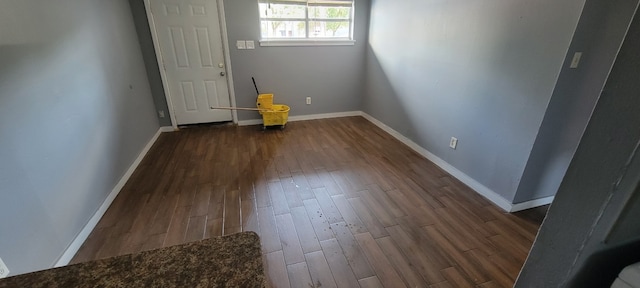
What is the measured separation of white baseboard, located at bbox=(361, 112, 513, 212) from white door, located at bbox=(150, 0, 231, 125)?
2.67 metres

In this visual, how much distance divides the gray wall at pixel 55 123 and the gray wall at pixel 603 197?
231 centimetres

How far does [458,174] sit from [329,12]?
3018 millimetres

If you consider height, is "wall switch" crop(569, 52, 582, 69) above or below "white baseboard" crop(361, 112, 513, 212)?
above

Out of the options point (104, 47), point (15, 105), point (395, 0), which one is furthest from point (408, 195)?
point (104, 47)

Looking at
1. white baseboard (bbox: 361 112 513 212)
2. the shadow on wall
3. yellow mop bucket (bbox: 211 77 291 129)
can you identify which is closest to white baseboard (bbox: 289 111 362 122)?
the shadow on wall

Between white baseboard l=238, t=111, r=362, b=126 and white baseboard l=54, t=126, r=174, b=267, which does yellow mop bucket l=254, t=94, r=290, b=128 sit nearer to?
white baseboard l=238, t=111, r=362, b=126

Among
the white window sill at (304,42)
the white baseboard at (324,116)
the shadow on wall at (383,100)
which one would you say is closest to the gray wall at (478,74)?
the shadow on wall at (383,100)

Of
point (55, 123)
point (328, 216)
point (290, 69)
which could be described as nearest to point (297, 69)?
point (290, 69)

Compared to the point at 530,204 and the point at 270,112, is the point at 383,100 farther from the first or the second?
the point at 530,204

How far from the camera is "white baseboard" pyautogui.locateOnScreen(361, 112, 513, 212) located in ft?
7.54

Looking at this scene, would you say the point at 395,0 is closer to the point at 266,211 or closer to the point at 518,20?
the point at 518,20

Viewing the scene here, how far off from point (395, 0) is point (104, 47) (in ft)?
11.1

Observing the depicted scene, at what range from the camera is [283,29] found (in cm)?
401

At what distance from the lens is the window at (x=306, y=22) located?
12.7 feet
